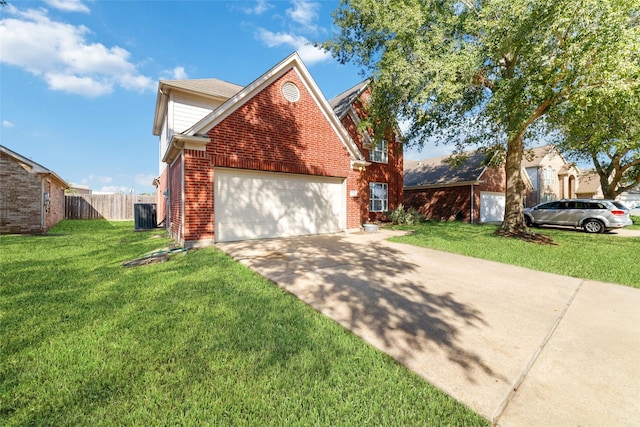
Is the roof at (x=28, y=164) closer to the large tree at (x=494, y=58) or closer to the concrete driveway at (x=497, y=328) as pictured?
the concrete driveway at (x=497, y=328)

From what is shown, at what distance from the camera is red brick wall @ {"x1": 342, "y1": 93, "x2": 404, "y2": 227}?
50.0 ft

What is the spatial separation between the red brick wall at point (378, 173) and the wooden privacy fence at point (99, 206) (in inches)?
753

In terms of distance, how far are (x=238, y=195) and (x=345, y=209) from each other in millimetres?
4451

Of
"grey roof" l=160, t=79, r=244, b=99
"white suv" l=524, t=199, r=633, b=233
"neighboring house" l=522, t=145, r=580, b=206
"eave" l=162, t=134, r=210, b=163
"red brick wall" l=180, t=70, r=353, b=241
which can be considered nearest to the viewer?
"eave" l=162, t=134, r=210, b=163

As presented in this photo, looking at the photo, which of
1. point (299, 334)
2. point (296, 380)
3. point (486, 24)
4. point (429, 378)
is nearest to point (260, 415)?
point (296, 380)

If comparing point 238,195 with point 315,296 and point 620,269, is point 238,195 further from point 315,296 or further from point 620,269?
point 620,269

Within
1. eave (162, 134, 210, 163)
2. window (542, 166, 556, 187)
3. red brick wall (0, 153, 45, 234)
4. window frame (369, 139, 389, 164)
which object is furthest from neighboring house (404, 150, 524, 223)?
red brick wall (0, 153, 45, 234)

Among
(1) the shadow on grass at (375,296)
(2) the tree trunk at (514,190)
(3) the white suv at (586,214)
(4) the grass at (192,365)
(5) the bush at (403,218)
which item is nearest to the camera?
(4) the grass at (192,365)

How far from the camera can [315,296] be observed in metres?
3.97

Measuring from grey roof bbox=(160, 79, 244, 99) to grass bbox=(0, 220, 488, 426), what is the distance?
10.3m

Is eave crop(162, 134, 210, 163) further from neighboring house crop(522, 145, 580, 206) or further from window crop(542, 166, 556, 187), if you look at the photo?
window crop(542, 166, 556, 187)

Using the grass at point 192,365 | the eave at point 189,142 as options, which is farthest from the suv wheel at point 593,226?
the eave at point 189,142

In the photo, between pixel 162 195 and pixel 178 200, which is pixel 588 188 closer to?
pixel 178 200

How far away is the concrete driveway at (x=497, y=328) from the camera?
2018 millimetres
